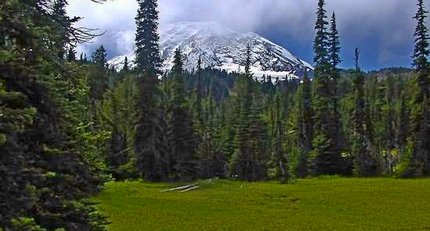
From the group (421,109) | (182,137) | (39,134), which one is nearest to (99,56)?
(182,137)

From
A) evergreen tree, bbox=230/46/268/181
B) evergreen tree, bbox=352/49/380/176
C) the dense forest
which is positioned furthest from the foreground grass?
evergreen tree, bbox=230/46/268/181

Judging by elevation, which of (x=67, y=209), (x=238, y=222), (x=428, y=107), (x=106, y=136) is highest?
(x=428, y=107)

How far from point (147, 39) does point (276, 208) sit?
116 ft

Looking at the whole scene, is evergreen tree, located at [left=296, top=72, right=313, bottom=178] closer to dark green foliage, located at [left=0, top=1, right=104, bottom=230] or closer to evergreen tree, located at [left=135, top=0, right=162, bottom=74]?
evergreen tree, located at [left=135, top=0, right=162, bottom=74]

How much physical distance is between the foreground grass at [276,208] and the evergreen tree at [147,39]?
20.2 m

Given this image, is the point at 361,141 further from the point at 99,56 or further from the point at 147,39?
the point at 99,56

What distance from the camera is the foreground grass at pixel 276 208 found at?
29625 millimetres

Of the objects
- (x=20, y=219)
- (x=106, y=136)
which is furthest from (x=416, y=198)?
(x=20, y=219)

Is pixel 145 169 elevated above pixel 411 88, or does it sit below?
below

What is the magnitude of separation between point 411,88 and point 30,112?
69.0 m

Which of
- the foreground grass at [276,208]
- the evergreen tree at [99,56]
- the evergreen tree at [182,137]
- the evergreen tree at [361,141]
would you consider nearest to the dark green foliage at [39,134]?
the foreground grass at [276,208]

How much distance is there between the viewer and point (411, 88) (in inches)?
2864

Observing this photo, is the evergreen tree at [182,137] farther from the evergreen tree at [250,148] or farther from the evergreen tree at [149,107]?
the evergreen tree at [250,148]

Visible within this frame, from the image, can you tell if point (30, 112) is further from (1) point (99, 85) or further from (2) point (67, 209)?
(1) point (99, 85)
